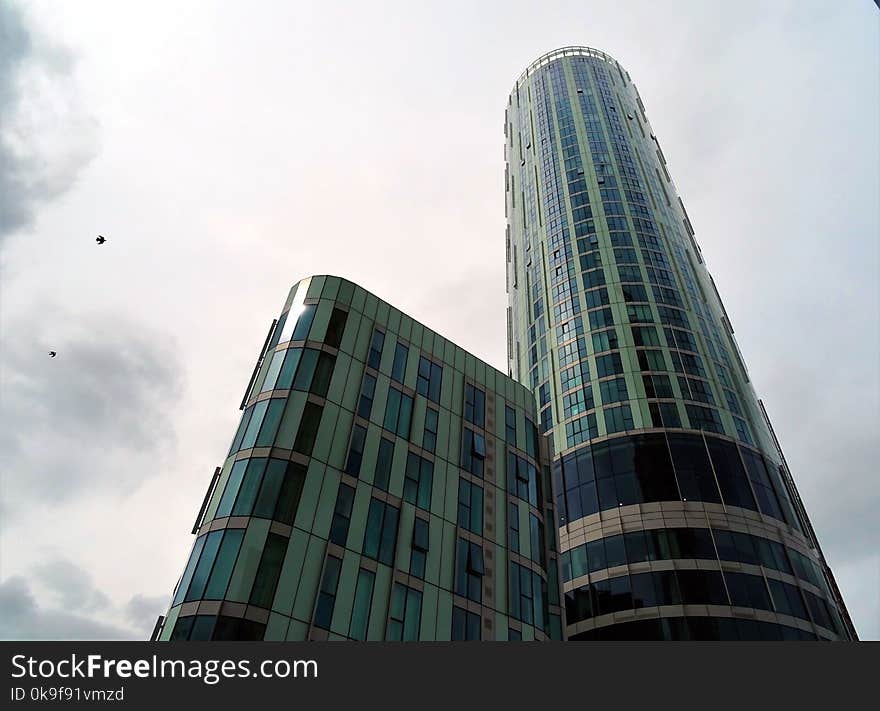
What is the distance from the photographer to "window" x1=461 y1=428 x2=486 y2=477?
137ft

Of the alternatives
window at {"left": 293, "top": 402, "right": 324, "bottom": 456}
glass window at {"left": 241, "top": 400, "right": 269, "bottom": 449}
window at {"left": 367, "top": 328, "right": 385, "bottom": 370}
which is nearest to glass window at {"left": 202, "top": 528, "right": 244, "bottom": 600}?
glass window at {"left": 241, "top": 400, "right": 269, "bottom": 449}

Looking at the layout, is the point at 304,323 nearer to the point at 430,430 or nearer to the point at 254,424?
the point at 254,424

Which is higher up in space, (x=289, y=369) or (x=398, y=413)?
(x=398, y=413)

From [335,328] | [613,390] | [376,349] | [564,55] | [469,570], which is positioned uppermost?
[564,55]

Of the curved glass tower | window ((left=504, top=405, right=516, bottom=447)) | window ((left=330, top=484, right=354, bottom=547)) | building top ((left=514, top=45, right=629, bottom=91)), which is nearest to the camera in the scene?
window ((left=330, top=484, right=354, bottom=547))

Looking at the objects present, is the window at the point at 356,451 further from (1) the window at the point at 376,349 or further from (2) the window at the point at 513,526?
(2) the window at the point at 513,526

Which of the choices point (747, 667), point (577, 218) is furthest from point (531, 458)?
point (577, 218)

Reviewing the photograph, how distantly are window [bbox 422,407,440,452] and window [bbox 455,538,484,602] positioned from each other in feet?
21.2

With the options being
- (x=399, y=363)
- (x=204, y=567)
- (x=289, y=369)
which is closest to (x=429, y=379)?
(x=399, y=363)

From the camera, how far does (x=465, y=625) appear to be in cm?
3403

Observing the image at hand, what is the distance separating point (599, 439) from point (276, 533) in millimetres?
50521

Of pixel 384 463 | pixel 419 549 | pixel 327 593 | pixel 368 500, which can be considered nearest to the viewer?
pixel 327 593

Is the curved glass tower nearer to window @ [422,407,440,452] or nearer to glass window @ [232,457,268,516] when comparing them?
window @ [422,407,440,452]

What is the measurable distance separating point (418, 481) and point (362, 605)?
30.0 feet
